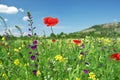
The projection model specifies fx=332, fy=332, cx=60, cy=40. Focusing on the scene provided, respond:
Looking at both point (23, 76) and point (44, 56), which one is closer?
point (23, 76)

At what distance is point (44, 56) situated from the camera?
4.51 metres

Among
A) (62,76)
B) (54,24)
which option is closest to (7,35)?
(54,24)

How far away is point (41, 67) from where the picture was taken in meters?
4.29

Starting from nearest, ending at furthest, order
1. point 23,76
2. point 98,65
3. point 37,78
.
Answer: point 37,78 < point 23,76 < point 98,65

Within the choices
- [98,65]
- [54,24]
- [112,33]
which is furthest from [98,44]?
[54,24]

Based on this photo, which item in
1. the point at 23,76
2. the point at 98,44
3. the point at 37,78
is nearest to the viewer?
the point at 37,78

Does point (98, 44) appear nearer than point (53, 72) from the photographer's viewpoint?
No

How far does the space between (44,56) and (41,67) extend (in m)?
0.25

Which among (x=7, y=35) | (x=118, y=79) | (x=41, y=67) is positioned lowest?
(x=118, y=79)

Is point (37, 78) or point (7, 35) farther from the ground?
point (7, 35)

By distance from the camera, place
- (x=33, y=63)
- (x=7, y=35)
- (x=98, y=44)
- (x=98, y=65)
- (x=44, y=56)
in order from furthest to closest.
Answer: (x=98, y=44) < (x=7, y=35) < (x=98, y=65) < (x=33, y=63) < (x=44, y=56)

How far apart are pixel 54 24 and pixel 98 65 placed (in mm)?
1046

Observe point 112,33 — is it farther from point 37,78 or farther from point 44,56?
point 37,78

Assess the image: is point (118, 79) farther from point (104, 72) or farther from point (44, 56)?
point (44, 56)
